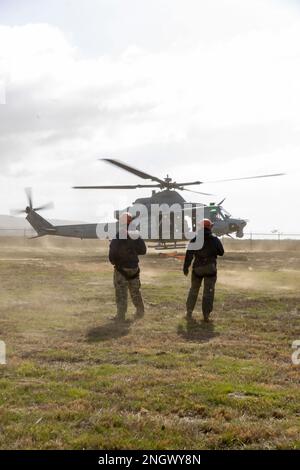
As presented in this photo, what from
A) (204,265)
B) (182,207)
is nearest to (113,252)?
(204,265)

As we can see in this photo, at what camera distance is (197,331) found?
9789mm

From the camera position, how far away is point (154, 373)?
6781 millimetres

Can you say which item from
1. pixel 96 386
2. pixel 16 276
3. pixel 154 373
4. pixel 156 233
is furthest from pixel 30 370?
pixel 156 233

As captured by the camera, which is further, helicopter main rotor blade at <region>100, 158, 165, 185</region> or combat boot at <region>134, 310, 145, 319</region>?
helicopter main rotor blade at <region>100, 158, 165, 185</region>

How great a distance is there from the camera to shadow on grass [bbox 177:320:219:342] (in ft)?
30.4

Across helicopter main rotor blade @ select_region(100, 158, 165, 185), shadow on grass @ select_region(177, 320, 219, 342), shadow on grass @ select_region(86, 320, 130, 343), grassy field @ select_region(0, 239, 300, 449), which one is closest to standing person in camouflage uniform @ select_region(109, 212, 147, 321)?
grassy field @ select_region(0, 239, 300, 449)

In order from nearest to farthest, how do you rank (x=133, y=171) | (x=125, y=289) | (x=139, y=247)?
(x=125, y=289) < (x=139, y=247) < (x=133, y=171)

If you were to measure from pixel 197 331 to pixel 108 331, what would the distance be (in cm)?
175

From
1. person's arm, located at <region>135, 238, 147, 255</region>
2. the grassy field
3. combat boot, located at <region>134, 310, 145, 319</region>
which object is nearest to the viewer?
the grassy field

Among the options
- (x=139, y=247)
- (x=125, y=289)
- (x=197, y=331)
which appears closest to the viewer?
(x=197, y=331)

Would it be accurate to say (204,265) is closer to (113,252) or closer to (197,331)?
(197,331)

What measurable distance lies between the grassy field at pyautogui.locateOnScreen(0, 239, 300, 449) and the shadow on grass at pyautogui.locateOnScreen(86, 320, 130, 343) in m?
0.02

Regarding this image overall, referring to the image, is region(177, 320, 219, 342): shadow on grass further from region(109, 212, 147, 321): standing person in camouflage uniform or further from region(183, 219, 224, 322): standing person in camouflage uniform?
region(109, 212, 147, 321): standing person in camouflage uniform
